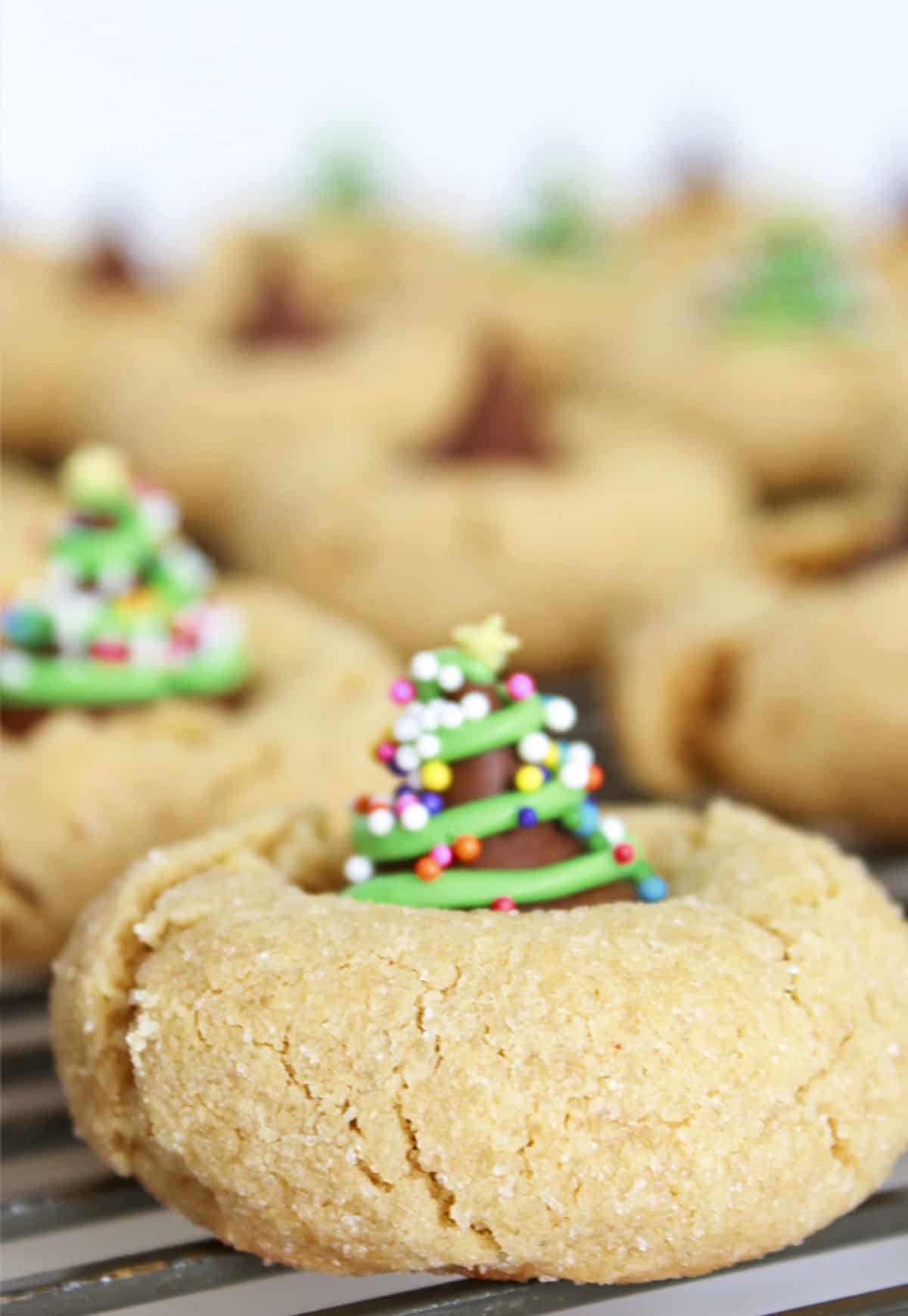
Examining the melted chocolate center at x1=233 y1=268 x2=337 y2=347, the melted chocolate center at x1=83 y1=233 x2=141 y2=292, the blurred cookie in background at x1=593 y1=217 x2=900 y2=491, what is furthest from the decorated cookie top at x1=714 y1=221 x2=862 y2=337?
the melted chocolate center at x1=83 y1=233 x2=141 y2=292

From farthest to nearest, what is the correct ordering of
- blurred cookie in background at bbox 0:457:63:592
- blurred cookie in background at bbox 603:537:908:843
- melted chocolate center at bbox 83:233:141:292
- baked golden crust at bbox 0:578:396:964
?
1. melted chocolate center at bbox 83:233:141:292
2. blurred cookie in background at bbox 0:457:63:592
3. blurred cookie in background at bbox 603:537:908:843
4. baked golden crust at bbox 0:578:396:964

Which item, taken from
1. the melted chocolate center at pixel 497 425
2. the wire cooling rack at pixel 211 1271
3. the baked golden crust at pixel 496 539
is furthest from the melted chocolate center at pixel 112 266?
the wire cooling rack at pixel 211 1271

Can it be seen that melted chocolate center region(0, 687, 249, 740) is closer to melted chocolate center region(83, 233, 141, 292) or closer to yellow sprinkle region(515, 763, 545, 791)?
yellow sprinkle region(515, 763, 545, 791)

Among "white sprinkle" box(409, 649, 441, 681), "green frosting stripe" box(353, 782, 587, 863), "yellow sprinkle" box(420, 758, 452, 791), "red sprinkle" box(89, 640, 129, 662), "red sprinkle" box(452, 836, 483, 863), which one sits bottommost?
"red sprinkle" box(452, 836, 483, 863)

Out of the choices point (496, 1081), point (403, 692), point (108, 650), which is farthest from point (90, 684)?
point (496, 1081)

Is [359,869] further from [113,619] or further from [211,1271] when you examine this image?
[113,619]

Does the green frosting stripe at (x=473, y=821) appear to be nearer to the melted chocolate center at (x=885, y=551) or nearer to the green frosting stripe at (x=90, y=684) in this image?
the green frosting stripe at (x=90, y=684)
